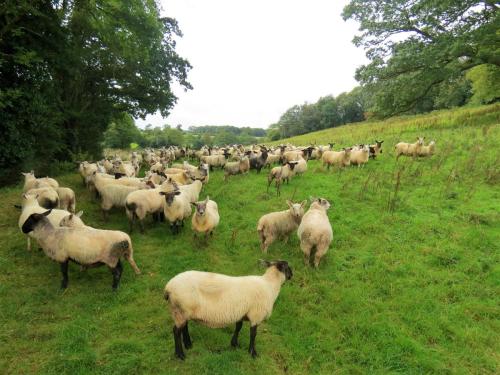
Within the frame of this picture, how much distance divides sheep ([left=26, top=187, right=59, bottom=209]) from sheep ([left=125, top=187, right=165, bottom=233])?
7.55 feet

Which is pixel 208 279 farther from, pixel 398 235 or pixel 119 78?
pixel 119 78

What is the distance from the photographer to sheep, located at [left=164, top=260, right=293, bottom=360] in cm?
509

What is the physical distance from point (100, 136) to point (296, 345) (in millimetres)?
26676

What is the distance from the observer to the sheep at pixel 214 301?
16.7ft

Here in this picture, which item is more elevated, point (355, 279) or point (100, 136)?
point (100, 136)

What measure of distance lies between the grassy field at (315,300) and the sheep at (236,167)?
631 cm

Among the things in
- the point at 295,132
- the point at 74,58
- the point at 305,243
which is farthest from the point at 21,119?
the point at 295,132

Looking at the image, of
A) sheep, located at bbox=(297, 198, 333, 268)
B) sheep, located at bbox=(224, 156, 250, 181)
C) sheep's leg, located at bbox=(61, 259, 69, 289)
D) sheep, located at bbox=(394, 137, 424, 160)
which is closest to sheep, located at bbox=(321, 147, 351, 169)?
sheep, located at bbox=(394, 137, 424, 160)

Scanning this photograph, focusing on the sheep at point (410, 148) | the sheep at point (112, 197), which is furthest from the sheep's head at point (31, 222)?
the sheep at point (410, 148)

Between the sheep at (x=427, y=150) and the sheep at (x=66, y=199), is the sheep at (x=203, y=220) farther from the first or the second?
the sheep at (x=427, y=150)

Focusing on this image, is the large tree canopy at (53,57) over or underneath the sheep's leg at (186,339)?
over

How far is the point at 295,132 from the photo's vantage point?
291 feet

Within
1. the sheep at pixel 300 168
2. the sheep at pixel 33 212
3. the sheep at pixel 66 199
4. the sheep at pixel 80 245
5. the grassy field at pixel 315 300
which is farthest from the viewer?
the sheep at pixel 300 168

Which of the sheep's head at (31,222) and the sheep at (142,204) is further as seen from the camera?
the sheep at (142,204)
